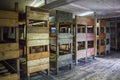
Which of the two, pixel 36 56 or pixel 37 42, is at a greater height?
pixel 37 42

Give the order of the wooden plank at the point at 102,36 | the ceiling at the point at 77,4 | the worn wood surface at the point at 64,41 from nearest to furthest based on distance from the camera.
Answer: the ceiling at the point at 77,4 < the worn wood surface at the point at 64,41 < the wooden plank at the point at 102,36

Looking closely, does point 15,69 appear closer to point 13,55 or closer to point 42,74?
point 13,55

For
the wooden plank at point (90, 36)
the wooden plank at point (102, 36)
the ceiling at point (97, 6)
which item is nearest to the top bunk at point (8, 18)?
the ceiling at point (97, 6)

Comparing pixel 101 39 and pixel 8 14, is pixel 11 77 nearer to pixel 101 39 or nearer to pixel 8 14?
pixel 8 14

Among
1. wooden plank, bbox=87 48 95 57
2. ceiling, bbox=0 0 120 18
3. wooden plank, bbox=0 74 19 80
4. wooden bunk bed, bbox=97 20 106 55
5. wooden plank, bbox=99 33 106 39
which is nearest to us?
wooden plank, bbox=0 74 19 80

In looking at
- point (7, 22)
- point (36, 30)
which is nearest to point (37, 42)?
point (36, 30)

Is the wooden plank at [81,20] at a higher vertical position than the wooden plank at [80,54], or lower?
higher

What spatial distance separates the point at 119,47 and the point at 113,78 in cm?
664

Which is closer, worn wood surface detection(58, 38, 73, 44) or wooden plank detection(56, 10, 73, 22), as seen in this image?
wooden plank detection(56, 10, 73, 22)

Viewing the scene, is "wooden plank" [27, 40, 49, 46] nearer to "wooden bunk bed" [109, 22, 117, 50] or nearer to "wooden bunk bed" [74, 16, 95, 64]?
"wooden bunk bed" [74, 16, 95, 64]

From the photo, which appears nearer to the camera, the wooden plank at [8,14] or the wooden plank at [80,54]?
the wooden plank at [8,14]

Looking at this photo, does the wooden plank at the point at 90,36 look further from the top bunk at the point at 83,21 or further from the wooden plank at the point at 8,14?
the wooden plank at the point at 8,14

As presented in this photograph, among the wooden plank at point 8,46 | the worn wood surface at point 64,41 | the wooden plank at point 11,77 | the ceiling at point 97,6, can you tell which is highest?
the ceiling at point 97,6

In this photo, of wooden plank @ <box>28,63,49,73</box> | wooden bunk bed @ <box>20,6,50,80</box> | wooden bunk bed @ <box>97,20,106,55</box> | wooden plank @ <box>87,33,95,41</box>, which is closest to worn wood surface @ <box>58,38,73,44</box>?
wooden bunk bed @ <box>20,6,50,80</box>
